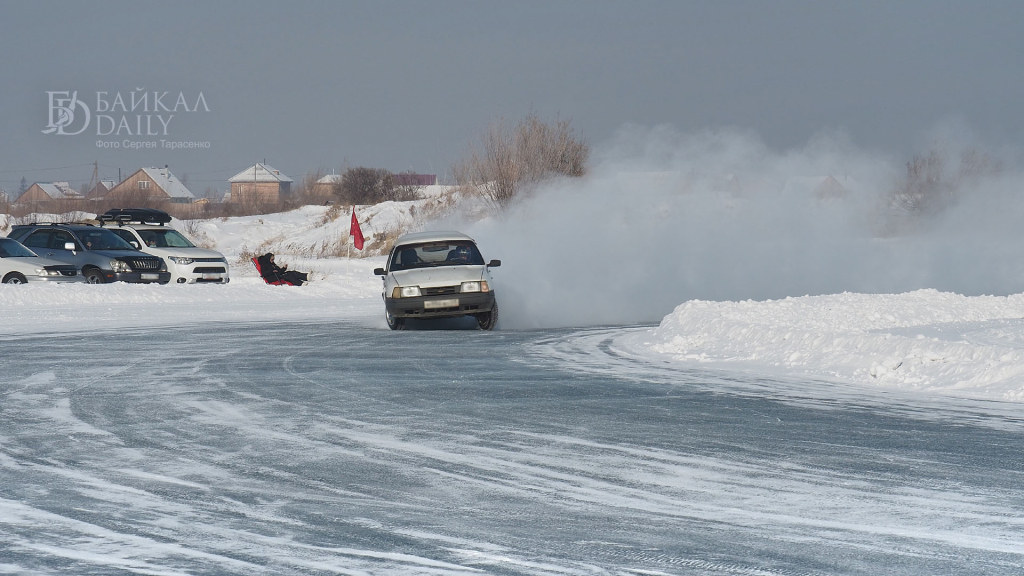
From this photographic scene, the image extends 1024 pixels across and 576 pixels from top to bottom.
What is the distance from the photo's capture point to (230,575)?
14.8 ft

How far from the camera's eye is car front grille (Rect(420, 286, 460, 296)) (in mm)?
17078

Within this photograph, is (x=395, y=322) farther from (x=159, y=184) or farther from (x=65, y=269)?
(x=159, y=184)

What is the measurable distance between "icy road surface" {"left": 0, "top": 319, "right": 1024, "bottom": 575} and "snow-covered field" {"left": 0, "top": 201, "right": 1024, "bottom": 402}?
122 centimetres

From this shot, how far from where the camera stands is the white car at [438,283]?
672 inches

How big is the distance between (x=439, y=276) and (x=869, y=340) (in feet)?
23.6

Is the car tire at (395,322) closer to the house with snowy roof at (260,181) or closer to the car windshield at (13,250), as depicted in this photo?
the car windshield at (13,250)

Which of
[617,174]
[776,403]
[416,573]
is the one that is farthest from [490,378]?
[617,174]

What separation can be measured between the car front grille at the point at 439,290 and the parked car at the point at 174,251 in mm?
13122

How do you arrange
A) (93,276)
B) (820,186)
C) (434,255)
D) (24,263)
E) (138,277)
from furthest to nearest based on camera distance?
(820,186)
(138,277)
(93,276)
(24,263)
(434,255)

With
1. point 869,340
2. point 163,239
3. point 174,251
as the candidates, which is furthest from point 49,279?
point 869,340

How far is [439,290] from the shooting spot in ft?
56.1

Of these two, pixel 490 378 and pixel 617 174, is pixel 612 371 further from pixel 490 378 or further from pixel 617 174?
pixel 617 174

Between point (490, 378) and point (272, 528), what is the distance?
6.22 meters

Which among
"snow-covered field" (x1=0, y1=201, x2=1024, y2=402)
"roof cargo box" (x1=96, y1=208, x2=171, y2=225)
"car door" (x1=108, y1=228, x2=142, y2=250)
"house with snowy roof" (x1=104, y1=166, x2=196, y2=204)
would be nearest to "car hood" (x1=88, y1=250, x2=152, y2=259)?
"car door" (x1=108, y1=228, x2=142, y2=250)
